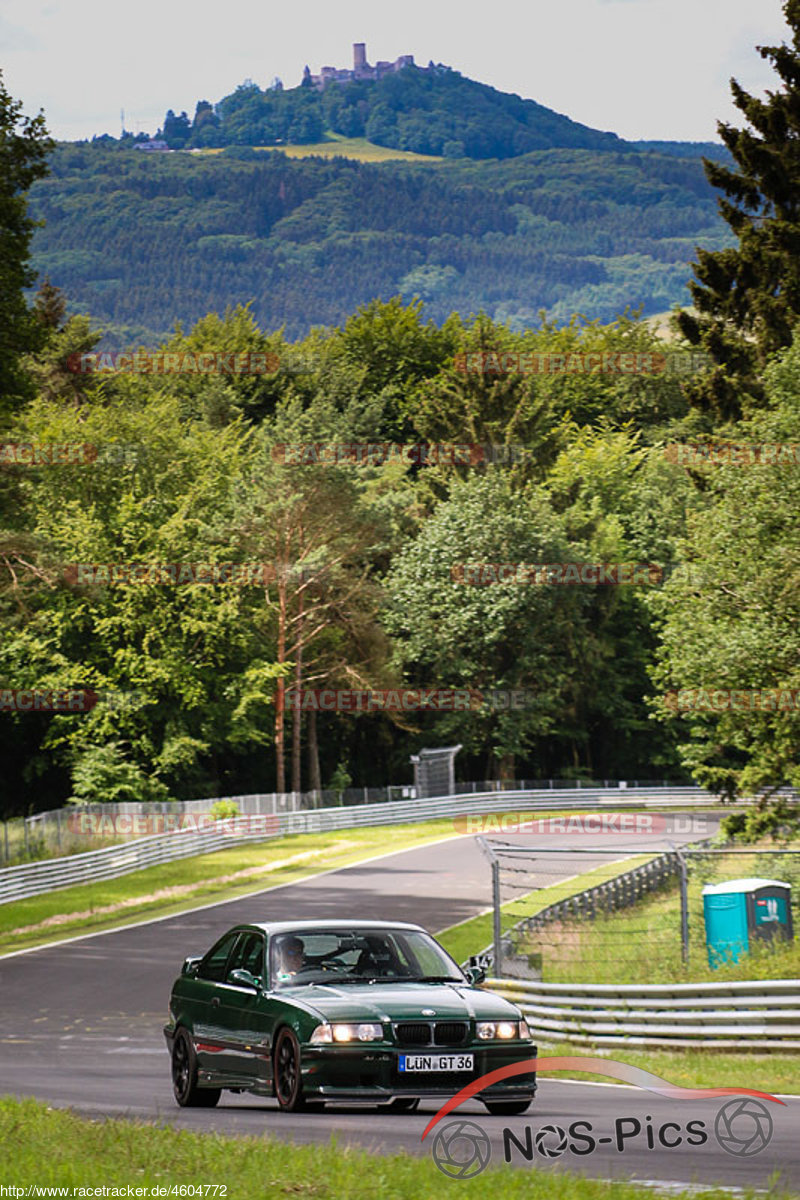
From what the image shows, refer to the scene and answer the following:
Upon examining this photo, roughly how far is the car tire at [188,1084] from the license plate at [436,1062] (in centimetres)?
219

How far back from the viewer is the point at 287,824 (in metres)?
57.1

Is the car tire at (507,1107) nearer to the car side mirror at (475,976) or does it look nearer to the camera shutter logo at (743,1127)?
the car side mirror at (475,976)

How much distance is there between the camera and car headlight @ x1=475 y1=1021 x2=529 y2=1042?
11.2 meters

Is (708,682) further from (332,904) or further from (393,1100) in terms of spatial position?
(393,1100)

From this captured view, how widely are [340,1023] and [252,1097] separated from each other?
10.9 feet

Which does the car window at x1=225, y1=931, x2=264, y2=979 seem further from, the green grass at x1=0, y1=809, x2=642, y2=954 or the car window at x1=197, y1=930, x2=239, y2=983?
the green grass at x1=0, y1=809, x2=642, y2=954

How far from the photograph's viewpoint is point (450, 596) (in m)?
73.8

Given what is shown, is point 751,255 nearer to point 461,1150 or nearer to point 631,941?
point 631,941

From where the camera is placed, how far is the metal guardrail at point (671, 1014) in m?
15.1

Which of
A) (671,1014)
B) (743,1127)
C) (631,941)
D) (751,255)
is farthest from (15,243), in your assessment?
(743,1127)

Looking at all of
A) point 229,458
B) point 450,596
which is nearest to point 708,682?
point 450,596

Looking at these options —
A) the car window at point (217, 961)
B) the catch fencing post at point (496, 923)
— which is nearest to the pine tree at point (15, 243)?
the catch fencing post at point (496, 923)

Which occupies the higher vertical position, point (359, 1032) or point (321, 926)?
point (321, 926)

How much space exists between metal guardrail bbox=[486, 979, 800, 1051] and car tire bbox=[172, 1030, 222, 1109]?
517 centimetres
